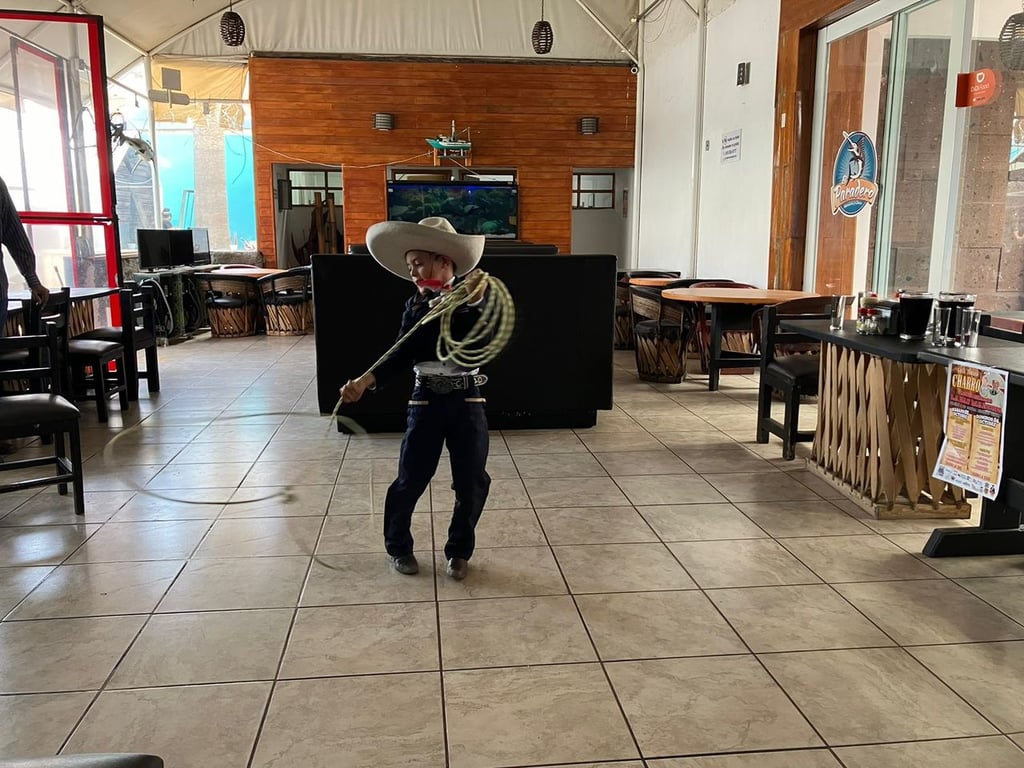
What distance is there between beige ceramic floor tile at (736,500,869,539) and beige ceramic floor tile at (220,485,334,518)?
187cm

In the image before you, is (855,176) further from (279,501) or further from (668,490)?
(279,501)

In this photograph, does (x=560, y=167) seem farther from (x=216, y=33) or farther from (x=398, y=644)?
(x=398, y=644)

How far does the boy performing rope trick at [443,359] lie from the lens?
103 inches

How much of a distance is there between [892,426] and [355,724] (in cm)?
248

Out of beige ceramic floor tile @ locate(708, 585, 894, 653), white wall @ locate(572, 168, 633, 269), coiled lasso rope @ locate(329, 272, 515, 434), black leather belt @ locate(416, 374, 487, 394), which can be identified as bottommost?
beige ceramic floor tile @ locate(708, 585, 894, 653)

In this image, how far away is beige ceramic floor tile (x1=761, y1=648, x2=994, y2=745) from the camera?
1956mm

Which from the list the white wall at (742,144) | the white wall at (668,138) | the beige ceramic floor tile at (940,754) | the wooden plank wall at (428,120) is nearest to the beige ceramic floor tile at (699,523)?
the beige ceramic floor tile at (940,754)

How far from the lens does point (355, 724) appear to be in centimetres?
197

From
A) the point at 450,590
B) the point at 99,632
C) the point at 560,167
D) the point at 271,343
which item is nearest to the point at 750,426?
the point at 450,590

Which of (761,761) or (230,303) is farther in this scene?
(230,303)

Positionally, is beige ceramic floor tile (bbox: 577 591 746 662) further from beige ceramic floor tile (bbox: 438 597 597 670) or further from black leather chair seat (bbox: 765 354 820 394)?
black leather chair seat (bbox: 765 354 820 394)

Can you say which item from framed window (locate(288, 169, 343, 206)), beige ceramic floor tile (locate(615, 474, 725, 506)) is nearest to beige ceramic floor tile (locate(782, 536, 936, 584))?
beige ceramic floor tile (locate(615, 474, 725, 506))

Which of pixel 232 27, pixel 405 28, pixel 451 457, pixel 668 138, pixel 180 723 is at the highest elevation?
pixel 405 28

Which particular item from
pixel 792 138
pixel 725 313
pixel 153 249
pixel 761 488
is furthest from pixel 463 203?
pixel 761 488
